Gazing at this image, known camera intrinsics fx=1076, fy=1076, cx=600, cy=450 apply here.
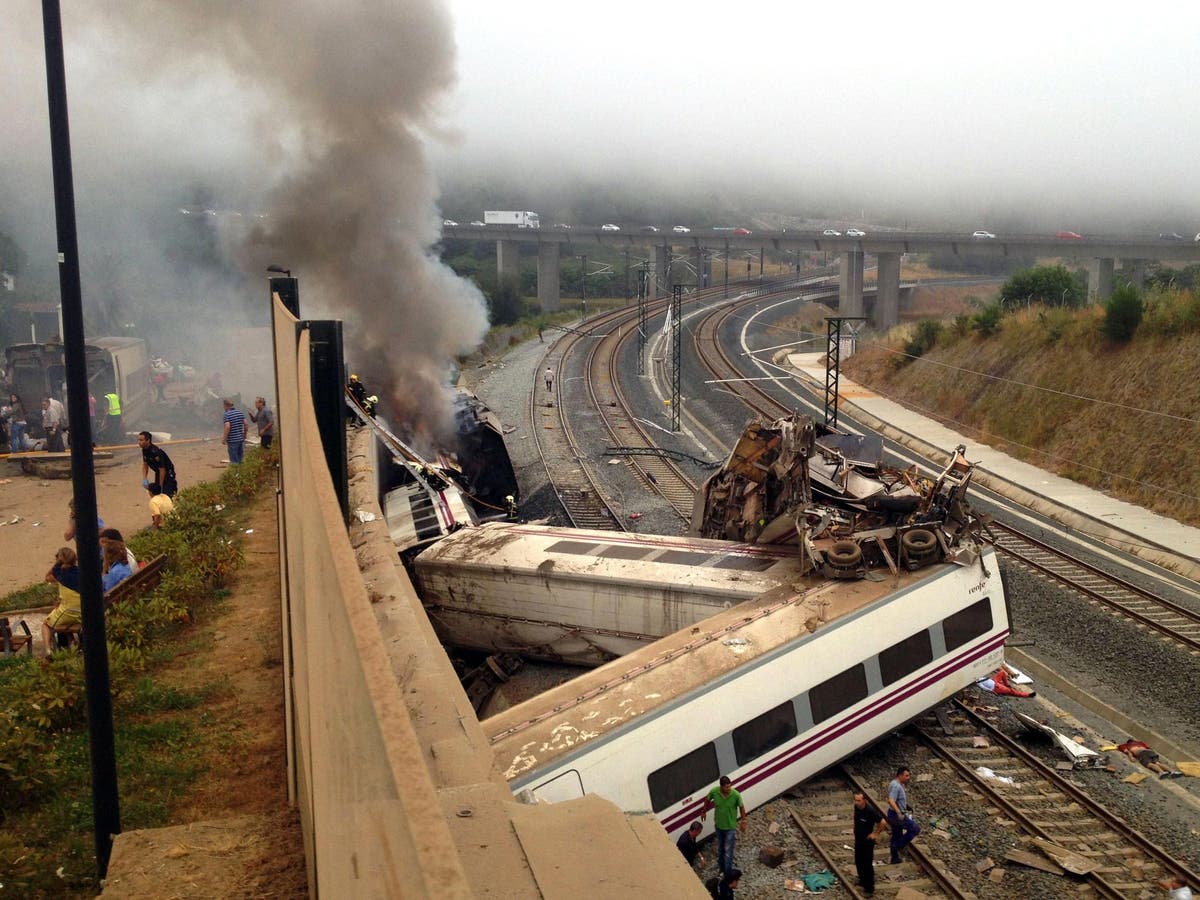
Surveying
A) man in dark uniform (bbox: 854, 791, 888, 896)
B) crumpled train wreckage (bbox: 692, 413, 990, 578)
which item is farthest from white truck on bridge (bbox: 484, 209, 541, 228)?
man in dark uniform (bbox: 854, 791, 888, 896)

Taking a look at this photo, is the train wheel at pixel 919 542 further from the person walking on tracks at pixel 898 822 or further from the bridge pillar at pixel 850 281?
the bridge pillar at pixel 850 281

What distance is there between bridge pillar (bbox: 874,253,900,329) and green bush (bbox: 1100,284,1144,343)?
31.0 metres

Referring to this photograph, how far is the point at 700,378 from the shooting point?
4197 centimetres

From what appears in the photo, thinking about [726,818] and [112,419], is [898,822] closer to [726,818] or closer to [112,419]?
[726,818]

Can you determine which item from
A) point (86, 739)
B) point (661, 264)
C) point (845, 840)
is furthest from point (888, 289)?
point (86, 739)

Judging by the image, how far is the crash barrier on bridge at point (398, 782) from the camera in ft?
8.93

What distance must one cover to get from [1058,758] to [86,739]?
34.2 feet

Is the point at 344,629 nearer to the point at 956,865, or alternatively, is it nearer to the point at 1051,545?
the point at 956,865

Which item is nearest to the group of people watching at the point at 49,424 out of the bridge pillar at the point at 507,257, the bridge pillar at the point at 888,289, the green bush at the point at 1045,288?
the green bush at the point at 1045,288

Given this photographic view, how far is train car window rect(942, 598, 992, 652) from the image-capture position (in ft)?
40.3

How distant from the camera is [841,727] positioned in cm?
1138

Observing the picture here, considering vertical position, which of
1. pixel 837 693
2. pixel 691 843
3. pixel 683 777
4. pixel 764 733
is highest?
pixel 837 693

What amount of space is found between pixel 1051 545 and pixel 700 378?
21912mm

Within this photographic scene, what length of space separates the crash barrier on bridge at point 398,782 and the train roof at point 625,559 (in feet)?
13.2
